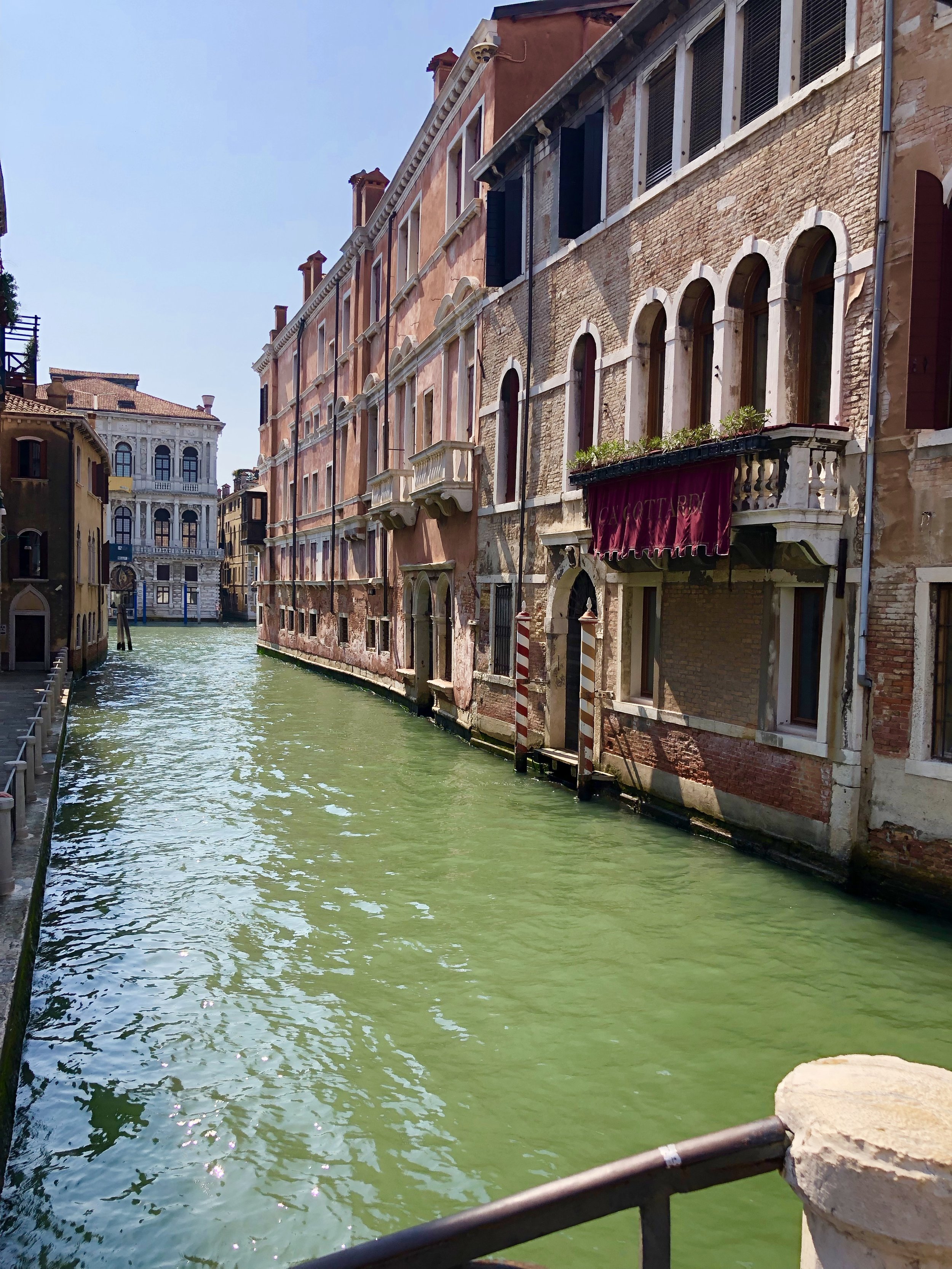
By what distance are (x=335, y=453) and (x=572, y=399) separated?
1617 centimetres

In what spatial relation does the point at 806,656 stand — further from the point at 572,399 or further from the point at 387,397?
the point at 387,397

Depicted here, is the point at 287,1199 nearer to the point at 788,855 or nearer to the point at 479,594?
the point at 788,855

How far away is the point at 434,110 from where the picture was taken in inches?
670

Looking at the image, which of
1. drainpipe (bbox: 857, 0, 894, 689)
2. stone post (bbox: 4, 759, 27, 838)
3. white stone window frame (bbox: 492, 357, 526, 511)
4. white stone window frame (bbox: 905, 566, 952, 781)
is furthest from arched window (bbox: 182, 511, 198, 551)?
white stone window frame (bbox: 905, 566, 952, 781)

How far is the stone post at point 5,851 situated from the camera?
6.31 metres

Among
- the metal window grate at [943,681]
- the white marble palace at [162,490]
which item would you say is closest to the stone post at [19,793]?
the metal window grate at [943,681]

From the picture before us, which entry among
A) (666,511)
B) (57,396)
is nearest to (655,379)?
(666,511)

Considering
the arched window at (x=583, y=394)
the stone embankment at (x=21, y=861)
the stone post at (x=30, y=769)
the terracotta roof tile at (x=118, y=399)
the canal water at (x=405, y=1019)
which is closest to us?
the canal water at (x=405, y=1019)

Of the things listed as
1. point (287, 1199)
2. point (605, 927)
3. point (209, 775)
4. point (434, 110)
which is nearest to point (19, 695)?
point (209, 775)

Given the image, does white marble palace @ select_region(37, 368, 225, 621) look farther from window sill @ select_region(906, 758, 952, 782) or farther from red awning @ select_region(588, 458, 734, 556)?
window sill @ select_region(906, 758, 952, 782)

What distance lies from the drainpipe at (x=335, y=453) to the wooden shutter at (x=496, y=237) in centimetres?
1337

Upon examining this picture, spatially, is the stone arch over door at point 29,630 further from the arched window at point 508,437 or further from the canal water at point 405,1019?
the canal water at point 405,1019

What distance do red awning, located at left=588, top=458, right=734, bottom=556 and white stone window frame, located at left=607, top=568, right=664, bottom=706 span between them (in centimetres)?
51

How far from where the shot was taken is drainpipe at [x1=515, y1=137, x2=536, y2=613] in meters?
13.2
